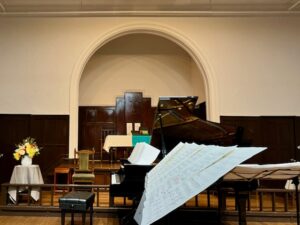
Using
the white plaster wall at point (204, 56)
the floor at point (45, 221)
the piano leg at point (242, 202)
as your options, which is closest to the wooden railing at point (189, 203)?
the floor at point (45, 221)

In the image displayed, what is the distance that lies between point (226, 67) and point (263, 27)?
51.7 inches

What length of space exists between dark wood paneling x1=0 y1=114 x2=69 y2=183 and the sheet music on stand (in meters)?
6.00

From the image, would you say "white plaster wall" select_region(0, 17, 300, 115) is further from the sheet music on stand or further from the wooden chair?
the sheet music on stand

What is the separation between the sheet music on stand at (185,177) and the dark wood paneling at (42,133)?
6.00 m

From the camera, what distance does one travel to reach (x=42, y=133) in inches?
265

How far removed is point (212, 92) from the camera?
267 inches

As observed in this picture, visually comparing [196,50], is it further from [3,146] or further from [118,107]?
[3,146]

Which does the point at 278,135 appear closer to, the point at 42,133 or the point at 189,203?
the point at 189,203

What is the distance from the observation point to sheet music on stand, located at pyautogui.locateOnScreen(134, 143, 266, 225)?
0.76 m

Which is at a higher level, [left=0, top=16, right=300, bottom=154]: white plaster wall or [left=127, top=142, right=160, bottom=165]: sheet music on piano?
[left=0, top=16, right=300, bottom=154]: white plaster wall

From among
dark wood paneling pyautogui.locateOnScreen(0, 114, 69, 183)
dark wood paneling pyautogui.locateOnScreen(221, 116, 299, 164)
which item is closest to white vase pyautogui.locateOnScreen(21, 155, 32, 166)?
dark wood paneling pyautogui.locateOnScreen(0, 114, 69, 183)

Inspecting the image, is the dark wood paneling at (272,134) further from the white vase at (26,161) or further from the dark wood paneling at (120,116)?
the white vase at (26,161)

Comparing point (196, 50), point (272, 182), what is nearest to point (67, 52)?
point (196, 50)

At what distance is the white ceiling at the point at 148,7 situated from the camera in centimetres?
660
